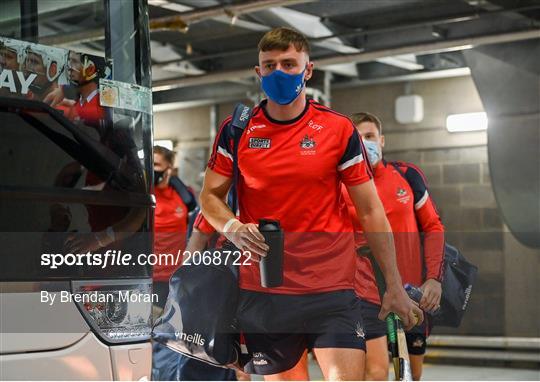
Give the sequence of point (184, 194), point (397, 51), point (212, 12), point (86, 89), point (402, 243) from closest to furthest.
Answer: point (86, 89)
point (402, 243)
point (212, 12)
point (184, 194)
point (397, 51)

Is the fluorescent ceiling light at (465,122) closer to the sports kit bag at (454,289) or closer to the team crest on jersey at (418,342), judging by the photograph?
the team crest on jersey at (418,342)

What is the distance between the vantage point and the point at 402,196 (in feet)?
21.3

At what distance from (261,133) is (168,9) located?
449 centimetres

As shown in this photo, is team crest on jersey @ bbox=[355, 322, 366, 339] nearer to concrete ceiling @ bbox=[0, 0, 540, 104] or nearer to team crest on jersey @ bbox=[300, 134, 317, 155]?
team crest on jersey @ bbox=[300, 134, 317, 155]

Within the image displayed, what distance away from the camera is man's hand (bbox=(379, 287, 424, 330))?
5008 millimetres

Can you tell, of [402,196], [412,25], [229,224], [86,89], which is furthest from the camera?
[412,25]

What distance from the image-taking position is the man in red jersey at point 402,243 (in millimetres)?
5180

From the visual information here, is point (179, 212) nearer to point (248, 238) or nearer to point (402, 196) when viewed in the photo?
point (402, 196)

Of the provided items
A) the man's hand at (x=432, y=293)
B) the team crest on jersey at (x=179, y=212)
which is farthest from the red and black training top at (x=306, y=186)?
the team crest on jersey at (x=179, y=212)

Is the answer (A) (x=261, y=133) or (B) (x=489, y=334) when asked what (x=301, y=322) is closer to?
(A) (x=261, y=133)

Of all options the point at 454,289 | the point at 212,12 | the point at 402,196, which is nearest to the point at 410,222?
the point at 402,196

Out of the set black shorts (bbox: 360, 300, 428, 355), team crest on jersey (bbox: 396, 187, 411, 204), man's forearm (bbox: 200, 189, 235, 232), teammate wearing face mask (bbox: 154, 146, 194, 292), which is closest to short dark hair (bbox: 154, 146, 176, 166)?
teammate wearing face mask (bbox: 154, 146, 194, 292)

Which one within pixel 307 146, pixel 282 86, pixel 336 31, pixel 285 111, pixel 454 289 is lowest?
pixel 454 289

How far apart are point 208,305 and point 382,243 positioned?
33.1 inches
